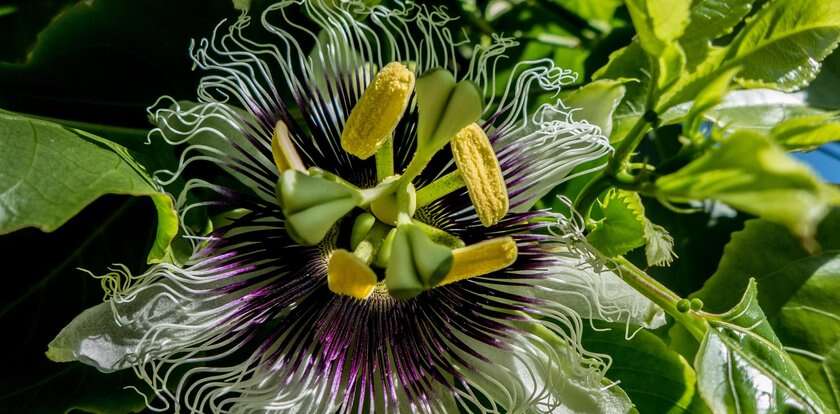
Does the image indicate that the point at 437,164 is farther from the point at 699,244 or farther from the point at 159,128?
the point at 699,244

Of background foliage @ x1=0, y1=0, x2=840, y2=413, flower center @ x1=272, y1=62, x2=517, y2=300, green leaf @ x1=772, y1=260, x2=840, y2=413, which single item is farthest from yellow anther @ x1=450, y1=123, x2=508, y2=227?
green leaf @ x1=772, y1=260, x2=840, y2=413

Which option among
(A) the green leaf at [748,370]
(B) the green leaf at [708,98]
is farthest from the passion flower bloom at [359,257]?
(B) the green leaf at [708,98]

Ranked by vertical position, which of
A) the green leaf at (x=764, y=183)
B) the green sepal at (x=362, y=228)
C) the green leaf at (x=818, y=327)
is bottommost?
the green leaf at (x=818, y=327)

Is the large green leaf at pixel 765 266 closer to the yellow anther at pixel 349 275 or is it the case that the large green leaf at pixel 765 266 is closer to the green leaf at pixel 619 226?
the green leaf at pixel 619 226

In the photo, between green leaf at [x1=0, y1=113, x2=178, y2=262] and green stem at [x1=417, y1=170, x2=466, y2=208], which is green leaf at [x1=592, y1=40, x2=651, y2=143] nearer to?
green stem at [x1=417, y1=170, x2=466, y2=208]

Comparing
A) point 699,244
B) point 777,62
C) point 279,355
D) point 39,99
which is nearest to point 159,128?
point 39,99

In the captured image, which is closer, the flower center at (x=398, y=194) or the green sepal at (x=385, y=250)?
the flower center at (x=398, y=194)

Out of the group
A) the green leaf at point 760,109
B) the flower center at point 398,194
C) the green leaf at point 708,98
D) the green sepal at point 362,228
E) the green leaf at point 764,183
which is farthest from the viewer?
the green leaf at point 760,109
